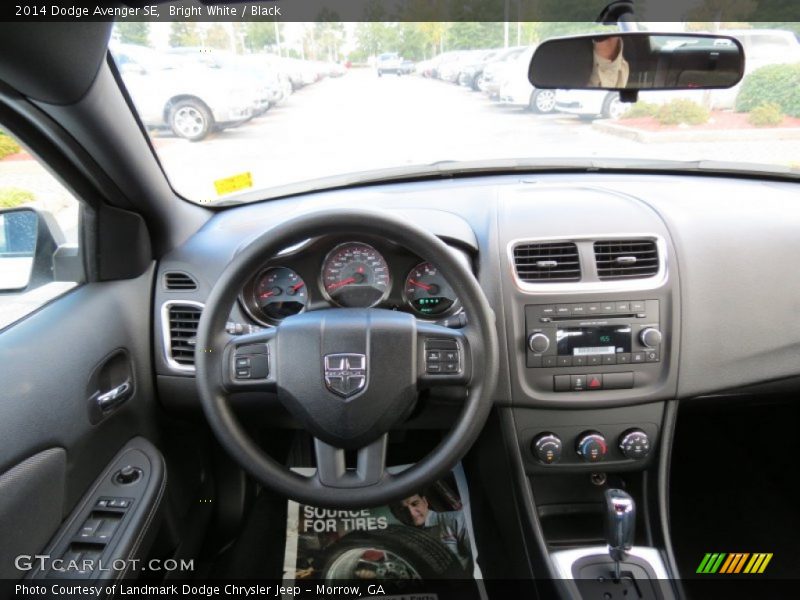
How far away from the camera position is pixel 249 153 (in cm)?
236

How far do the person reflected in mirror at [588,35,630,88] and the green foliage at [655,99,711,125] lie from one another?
0.66 metres

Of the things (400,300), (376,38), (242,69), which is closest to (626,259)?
(400,300)

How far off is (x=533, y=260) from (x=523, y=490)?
2.57ft

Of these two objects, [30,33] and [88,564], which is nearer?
[30,33]

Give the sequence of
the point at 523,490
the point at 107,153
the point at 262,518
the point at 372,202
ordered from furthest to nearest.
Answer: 1. the point at 262,518
2. the point at 372,202
3. the point at 523,490
4. the point at 107,153

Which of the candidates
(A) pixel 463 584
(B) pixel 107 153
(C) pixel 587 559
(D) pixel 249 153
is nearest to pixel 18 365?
(B) pixel 107 153

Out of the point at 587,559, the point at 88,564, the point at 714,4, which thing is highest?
the point at 714,4

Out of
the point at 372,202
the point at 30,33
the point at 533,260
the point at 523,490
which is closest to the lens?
the point at 30,33

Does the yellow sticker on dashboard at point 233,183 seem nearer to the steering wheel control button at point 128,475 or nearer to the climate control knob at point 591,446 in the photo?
the steering wheel control button at point 128,475

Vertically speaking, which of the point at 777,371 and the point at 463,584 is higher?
the point at 777,371

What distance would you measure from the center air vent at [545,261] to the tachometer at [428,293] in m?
0.25

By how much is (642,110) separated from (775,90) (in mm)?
503

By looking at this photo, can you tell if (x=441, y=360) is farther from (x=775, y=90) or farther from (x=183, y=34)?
(x=775, y=90)

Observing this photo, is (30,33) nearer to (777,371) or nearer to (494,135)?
(494,135)
